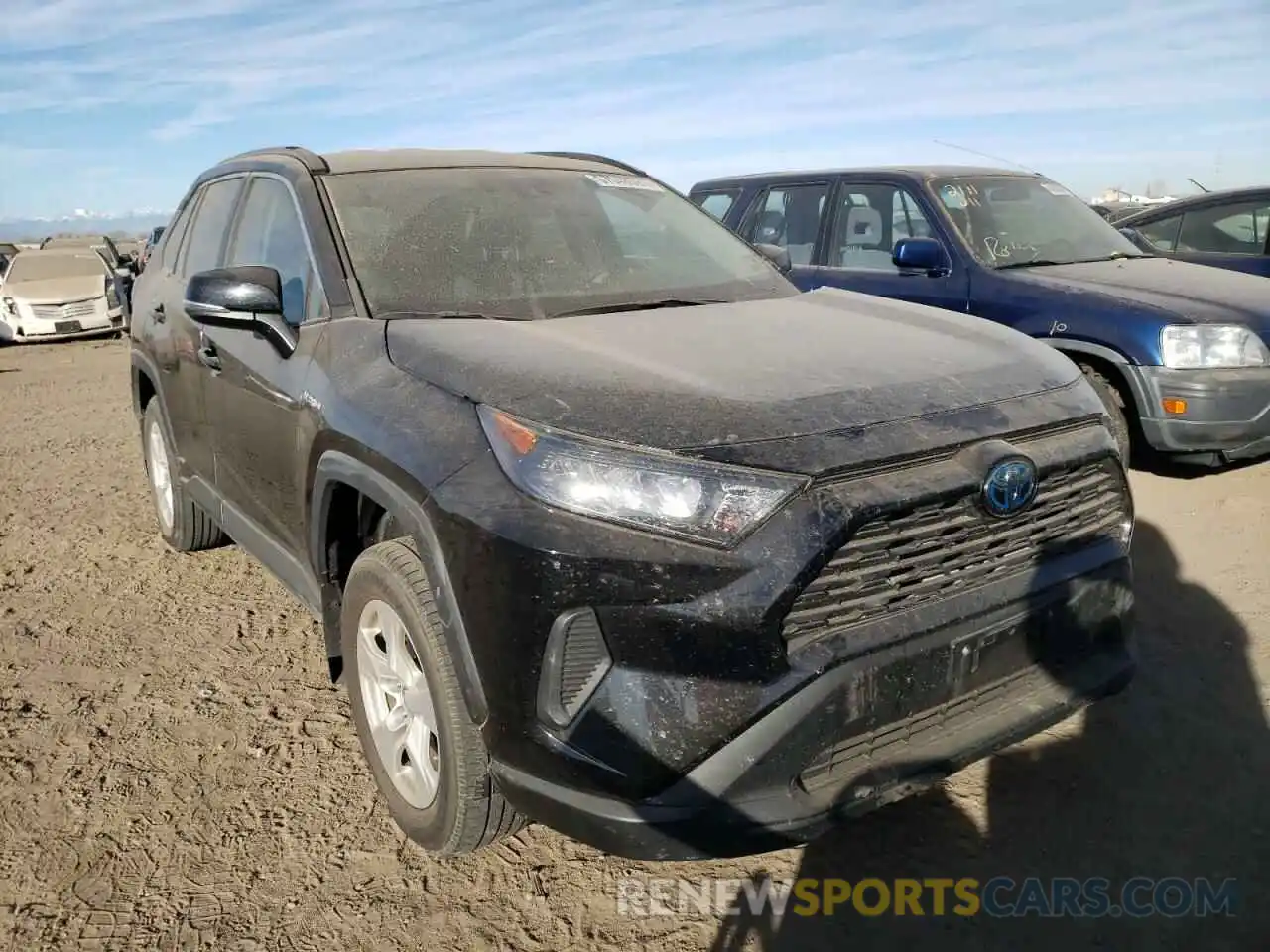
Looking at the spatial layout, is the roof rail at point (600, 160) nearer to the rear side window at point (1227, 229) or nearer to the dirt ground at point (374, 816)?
the dirt ground at point (374, 816)

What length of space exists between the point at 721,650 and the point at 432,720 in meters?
0.84

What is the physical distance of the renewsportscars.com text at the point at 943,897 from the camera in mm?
2314

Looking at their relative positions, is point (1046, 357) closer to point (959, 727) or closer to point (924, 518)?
point (924, 518)

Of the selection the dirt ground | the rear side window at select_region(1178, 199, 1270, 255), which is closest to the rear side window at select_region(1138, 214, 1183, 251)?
the rear side window at select_region(1178, 199, 1270, 255)

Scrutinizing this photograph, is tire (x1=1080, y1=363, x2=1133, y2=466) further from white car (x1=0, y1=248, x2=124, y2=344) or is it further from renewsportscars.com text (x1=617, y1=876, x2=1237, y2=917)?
white car (x1=0, y1=248, x2=124, y2=344)

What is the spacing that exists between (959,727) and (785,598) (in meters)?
0.65

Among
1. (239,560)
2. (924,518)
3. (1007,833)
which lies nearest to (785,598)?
(924,518)

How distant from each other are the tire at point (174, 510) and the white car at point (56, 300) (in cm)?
1157

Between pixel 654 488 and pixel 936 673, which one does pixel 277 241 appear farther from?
pixel 936 673

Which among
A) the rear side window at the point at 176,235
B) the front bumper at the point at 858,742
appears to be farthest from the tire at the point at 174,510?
the front bumper at the point at 858,742

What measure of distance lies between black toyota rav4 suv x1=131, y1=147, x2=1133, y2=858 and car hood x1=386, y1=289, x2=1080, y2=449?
1 centimetres

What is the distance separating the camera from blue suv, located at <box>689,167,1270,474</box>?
4.77 metres

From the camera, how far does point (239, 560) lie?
15.6 ft

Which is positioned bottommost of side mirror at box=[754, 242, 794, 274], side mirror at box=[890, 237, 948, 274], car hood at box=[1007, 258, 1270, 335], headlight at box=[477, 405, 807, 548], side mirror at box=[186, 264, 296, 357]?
car hood at box=[1007, 258, 1270, 335]
